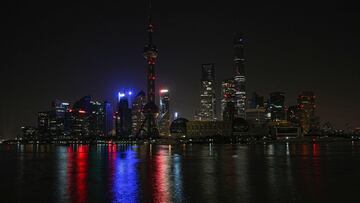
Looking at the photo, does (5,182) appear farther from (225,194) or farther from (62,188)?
(225,194)

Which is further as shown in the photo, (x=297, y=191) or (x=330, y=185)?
(x=330, y=185)

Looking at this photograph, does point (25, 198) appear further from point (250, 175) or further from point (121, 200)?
point (250, 175)

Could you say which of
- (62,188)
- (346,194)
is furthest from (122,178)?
(346,194)

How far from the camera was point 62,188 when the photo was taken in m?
47.6

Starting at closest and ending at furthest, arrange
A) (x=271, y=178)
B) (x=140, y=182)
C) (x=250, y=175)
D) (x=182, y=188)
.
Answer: (x=182, y=188) < (x=140, y=182) < (x=271, y=178) < (x=250, y=175)

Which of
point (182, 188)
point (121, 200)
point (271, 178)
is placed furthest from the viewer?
point (271, 178)

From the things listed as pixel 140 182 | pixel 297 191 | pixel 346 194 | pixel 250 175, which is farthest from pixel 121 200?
pixel 250 175

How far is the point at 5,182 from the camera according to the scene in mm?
55688

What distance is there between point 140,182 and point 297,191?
18.0 meters

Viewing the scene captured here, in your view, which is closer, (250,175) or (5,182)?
(5,182)

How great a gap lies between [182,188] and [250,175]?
653 inches

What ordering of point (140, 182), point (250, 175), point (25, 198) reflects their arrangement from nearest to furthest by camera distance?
point (25, 198) < point (140, 182) < point (250, 175)

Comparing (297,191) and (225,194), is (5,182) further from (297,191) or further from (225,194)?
(297,191)

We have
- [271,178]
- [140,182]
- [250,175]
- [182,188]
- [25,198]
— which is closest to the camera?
[25,198]
